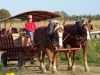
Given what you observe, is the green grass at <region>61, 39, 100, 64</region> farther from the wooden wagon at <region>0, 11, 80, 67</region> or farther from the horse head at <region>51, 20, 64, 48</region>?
the horse head at <region>51, 20, 64, 48</region>

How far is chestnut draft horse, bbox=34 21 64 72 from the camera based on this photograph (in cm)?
1538

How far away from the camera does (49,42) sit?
1597 centimetres

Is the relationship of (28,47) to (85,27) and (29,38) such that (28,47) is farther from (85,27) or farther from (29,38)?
(85,27)

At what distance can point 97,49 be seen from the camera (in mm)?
23609

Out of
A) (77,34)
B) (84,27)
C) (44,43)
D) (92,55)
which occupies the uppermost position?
(84,27)

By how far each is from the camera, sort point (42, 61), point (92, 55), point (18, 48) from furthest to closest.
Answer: point (92, 55)
point (18, 48)
point (42, 61)

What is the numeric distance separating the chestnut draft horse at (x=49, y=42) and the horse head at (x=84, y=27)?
960 mm

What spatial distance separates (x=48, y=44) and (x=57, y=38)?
87 cm

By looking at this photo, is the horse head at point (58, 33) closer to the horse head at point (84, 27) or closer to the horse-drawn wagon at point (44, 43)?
the horse-drawn wagon at point (44, 43)

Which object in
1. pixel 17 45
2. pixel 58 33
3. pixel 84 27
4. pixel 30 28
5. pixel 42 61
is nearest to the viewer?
pixel 58 33

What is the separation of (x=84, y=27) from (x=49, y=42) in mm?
1448

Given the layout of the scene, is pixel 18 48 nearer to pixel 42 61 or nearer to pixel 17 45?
pixel 17 45

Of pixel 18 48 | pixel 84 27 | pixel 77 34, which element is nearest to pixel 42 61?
pixel 18 48

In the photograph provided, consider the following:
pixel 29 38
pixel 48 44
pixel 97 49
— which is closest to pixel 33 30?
pixel 29 38
